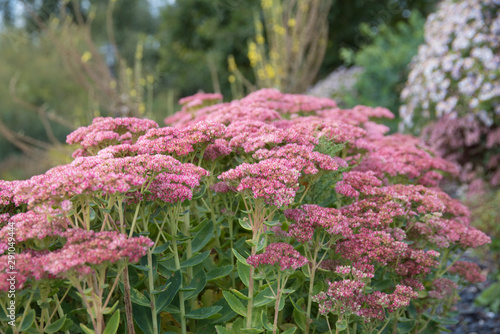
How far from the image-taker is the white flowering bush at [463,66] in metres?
4.77

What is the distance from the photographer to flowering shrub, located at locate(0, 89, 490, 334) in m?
1.31

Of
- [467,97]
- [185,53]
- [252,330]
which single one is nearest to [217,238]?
[252,330]

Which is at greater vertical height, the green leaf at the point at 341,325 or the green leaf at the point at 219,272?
the green leaf at the point at 219,272

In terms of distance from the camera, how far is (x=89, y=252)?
1194 mm

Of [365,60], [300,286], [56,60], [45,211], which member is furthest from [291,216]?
[56,60]

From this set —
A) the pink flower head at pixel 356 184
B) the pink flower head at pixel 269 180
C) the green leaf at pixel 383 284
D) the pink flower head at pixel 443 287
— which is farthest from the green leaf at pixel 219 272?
the pink flower head at pixel 443 287

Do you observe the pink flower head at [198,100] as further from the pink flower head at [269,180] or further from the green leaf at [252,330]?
the green leaf at [252,330]

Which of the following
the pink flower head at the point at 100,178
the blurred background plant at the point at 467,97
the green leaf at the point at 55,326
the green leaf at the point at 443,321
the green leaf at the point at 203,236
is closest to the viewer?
the pink flower head at the point at 100,178

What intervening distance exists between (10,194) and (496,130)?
5207mm

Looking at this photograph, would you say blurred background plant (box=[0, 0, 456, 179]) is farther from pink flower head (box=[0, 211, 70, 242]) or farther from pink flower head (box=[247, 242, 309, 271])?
pink flower head (box=[0, 211, 70, 242])

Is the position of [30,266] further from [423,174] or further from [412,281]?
[423,174]

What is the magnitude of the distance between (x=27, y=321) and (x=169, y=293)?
456 mm

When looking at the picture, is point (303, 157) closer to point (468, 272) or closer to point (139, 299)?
point (139, 299)

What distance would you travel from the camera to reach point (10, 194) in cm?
150
